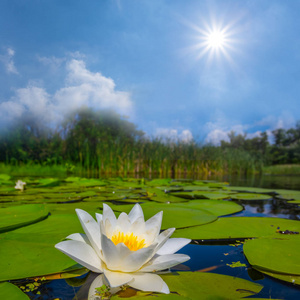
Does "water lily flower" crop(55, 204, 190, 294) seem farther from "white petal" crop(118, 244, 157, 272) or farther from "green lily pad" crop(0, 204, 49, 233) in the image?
"green lily pad" crop(0, 204, 49, 233)

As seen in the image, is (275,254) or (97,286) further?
(275,254)

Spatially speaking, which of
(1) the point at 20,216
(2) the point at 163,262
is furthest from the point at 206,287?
(1) the point at 20,216

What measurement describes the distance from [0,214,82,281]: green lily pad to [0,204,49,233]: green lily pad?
35 mm

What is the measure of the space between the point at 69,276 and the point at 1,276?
196 millimetres

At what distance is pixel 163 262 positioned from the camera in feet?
2.36

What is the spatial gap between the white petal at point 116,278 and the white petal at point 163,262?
67 millimetres

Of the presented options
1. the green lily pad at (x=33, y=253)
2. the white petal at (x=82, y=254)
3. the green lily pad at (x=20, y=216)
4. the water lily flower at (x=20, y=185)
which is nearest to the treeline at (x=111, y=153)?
the water lily flower at (x=20, y=185)

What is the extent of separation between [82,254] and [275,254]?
0.73 metres

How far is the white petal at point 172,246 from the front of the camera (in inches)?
32.2

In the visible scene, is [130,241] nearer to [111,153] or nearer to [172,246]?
[172,246]

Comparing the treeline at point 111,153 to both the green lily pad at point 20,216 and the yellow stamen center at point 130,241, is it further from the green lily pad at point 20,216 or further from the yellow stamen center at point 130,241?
the yellow stamen center at point 130,241

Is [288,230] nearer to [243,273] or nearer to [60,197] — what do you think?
[243,273]

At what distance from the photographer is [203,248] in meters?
1.05

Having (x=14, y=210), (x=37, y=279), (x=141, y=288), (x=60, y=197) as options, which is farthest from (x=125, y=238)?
(x=60, y=197)
